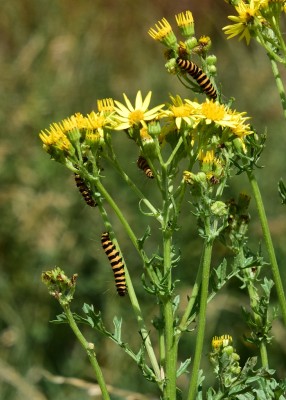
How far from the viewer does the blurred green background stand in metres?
5.59

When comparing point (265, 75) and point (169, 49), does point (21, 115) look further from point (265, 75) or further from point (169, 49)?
point (169, 49)

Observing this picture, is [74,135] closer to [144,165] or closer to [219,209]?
[144,165]

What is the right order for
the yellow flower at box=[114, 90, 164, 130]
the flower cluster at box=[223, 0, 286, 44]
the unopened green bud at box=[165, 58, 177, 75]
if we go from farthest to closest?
1. the unopened green bud at box=[165, 58, 177, 75]
2. the flower cluster at box=[223, 0, 286, 44]
3. the yellow flower at box=[114, 90, 164, 130]

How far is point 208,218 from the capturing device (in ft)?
7.36

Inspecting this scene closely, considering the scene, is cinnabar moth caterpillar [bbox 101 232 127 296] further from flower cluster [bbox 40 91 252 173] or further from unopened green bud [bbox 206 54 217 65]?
unopened green bud [bbox 206 54 217 65]

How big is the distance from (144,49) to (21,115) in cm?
308

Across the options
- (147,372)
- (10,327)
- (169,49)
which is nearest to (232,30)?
(169,49)

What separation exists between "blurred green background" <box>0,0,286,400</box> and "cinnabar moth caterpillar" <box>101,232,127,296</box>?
6.39ft

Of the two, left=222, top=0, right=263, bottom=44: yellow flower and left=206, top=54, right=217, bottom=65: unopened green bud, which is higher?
left=222, top=0, right=263, bottom=44: yellow flower

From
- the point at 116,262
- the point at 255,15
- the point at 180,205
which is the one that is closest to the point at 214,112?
the point at 180,205

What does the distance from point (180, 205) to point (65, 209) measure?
3951 mm

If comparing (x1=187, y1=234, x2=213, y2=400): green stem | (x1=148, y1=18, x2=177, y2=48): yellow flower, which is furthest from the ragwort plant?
(x1=148, y1=18, x2=177, y2=48): yellow flower

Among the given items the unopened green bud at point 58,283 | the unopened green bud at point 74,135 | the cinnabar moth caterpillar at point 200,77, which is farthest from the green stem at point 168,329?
the cinnabar moth caterpillar at point 200,77

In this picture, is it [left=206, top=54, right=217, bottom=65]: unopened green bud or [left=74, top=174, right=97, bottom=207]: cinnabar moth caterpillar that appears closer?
[left=74, top=174, right=97, bottom=207]: cinnabar moth caterpillar
